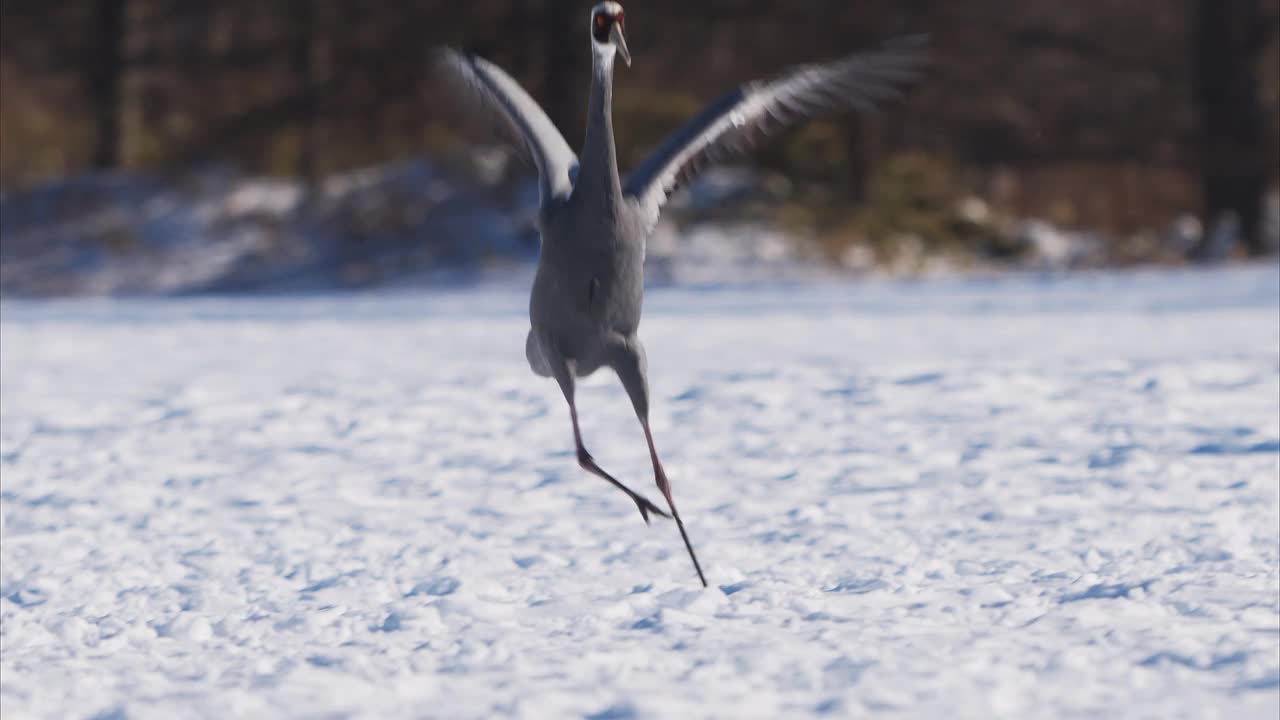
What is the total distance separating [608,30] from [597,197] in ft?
1.41

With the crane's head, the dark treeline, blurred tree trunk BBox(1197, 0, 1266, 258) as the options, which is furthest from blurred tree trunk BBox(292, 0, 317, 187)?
the crane's head

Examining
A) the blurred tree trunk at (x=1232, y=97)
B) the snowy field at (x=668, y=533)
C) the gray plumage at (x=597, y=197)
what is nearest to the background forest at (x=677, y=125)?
the blurred tree trunk at (x=1232, y=97)

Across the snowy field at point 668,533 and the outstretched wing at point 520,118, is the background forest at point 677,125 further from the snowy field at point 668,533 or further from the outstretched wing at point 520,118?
the outstretched wing at point 520,118

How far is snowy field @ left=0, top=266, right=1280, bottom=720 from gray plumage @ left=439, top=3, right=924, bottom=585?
2.71 feet

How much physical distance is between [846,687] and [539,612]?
1.26 m

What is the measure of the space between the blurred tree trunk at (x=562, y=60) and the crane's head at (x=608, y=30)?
14.7 m

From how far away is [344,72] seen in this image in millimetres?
19906

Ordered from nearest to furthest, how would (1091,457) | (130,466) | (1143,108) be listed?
(1091,457) < (130,466) < (1143,108)

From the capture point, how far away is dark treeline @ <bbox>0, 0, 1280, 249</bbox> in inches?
720

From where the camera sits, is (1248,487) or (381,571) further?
(1248,487)

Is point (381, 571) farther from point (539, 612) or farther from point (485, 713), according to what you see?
point (485, 713)

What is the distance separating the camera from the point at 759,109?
14.6 ft

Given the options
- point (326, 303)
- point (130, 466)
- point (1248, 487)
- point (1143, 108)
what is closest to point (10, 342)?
point (326, 303)

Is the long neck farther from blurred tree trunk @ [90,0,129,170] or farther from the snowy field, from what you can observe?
blurred tree trunk @ [90,0,129,170]
